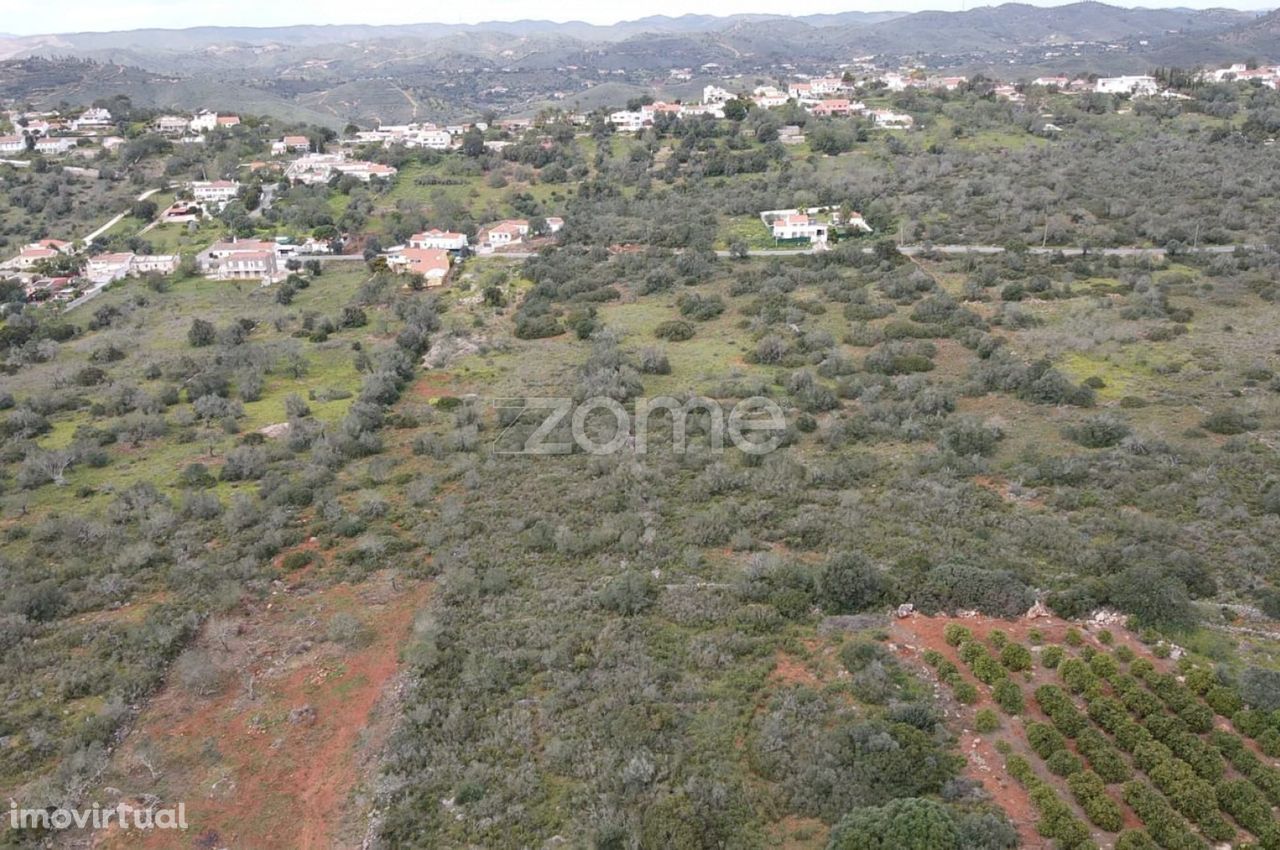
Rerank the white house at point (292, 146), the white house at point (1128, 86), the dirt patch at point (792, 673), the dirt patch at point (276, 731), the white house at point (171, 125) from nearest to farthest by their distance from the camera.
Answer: the dirt patch at point (276, 731) < the dirt patch at point (792, 673) < the white house at point (292, 146) < the white house at point (1128, 86) < the white house at point (171, 125)

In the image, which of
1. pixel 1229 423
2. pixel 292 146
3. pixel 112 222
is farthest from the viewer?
pixel 292 146

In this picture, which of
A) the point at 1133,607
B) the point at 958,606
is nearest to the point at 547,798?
the point at 958,606

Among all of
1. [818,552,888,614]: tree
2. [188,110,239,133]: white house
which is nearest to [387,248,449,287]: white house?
[818,552,888,614]: tree

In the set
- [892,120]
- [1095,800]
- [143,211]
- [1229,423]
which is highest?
[892,120]

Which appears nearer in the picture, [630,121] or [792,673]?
[792,673]

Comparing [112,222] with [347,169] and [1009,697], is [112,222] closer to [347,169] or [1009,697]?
[347,169]

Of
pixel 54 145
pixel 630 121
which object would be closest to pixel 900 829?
pixel 630 121

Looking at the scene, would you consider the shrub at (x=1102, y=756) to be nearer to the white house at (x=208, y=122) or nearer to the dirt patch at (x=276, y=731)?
the dirt patch at (x=276, y=731)

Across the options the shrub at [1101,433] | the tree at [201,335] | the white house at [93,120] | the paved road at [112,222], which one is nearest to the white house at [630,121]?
the paved road at [112,222]
